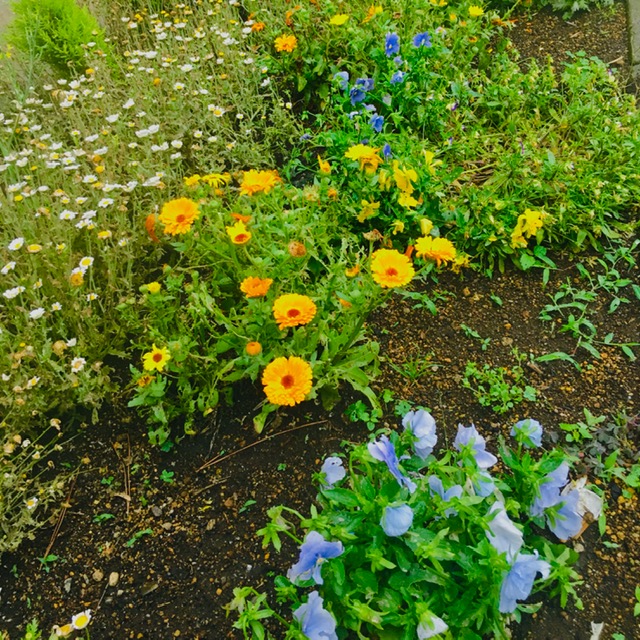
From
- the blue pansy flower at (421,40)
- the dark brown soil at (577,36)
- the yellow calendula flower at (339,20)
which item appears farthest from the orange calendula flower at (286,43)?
the dark brown soil at (577,36)

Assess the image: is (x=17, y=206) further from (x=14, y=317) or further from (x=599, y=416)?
(x=599, y=416)

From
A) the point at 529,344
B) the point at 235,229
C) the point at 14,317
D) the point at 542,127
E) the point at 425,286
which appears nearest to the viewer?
the point at 235,229

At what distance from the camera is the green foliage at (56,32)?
365 cm

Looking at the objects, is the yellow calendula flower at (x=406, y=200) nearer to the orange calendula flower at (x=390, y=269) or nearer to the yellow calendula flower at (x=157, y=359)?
the orange calendula flower at (x=390, y=269)

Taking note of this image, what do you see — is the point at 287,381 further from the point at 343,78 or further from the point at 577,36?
the point at 577,36

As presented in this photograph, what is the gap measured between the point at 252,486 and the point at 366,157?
1.37m

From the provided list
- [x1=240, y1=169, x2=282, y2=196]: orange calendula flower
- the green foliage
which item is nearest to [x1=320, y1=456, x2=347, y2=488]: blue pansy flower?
[x1=240, y1=169, x2=282, y2=196]: orange calendula flower

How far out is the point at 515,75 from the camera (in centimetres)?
345

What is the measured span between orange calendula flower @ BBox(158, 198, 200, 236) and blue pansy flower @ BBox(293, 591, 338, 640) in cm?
129

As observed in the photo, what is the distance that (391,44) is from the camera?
10.3ft

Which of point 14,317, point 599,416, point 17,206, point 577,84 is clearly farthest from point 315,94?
point 599,416

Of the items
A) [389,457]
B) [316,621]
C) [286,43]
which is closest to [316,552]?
[316,621]

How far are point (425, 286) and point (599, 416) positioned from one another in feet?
2.88

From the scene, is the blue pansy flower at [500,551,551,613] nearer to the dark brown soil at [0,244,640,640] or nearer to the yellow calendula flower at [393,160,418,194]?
the dark brown soil at [0,244,640,640]
